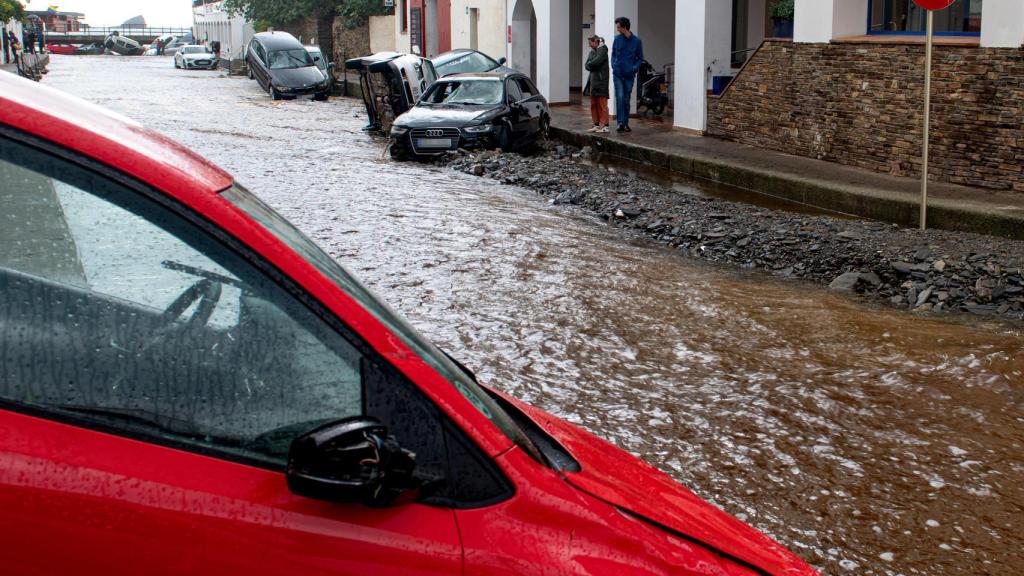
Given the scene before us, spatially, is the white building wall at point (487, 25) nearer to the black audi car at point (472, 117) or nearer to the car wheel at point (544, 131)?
the car wheel at point (544, 131)

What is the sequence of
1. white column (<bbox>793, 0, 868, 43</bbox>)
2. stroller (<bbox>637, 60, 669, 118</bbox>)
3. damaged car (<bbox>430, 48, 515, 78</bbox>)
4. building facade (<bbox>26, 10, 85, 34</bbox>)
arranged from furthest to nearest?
building facade (<bbox>26, 10, 85, 34</bbox>), damaged car (<bbox>430, 48, 515, 78</bbox>), stroller (<bbox>637, 60, 669, 118</bbox>), white column (<bbox>793, 0, 868, 43</bbox>)

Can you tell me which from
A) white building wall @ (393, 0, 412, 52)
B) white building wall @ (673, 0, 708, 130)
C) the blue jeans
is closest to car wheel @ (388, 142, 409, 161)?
the blue jeans

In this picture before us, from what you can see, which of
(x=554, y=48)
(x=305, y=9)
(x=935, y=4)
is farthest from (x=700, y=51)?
(x=305, y=9)

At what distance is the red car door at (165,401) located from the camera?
5.98ft

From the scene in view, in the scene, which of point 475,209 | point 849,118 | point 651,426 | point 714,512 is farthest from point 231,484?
point 849,118

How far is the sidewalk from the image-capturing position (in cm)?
1164

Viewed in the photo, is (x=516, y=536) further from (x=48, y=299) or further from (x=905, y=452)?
(x=905, y=452)

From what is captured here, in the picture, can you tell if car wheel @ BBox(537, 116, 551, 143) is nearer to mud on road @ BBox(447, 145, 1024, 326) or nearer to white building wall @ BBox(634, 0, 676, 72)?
mud on road @ BBox(447, 145, 1024, 326)

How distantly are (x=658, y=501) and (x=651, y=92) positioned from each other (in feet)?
71.1

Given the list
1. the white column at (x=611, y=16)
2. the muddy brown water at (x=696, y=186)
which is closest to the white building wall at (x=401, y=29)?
the white column at (x=611, y=16)

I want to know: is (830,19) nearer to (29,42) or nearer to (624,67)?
(624,67)

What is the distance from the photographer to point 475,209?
1373cm

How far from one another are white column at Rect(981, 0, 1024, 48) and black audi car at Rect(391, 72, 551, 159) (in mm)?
8170

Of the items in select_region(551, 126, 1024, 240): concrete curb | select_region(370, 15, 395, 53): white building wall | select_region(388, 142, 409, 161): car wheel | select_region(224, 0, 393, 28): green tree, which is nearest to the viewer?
select_region(551, 126, 1024, 240): concrete curb
